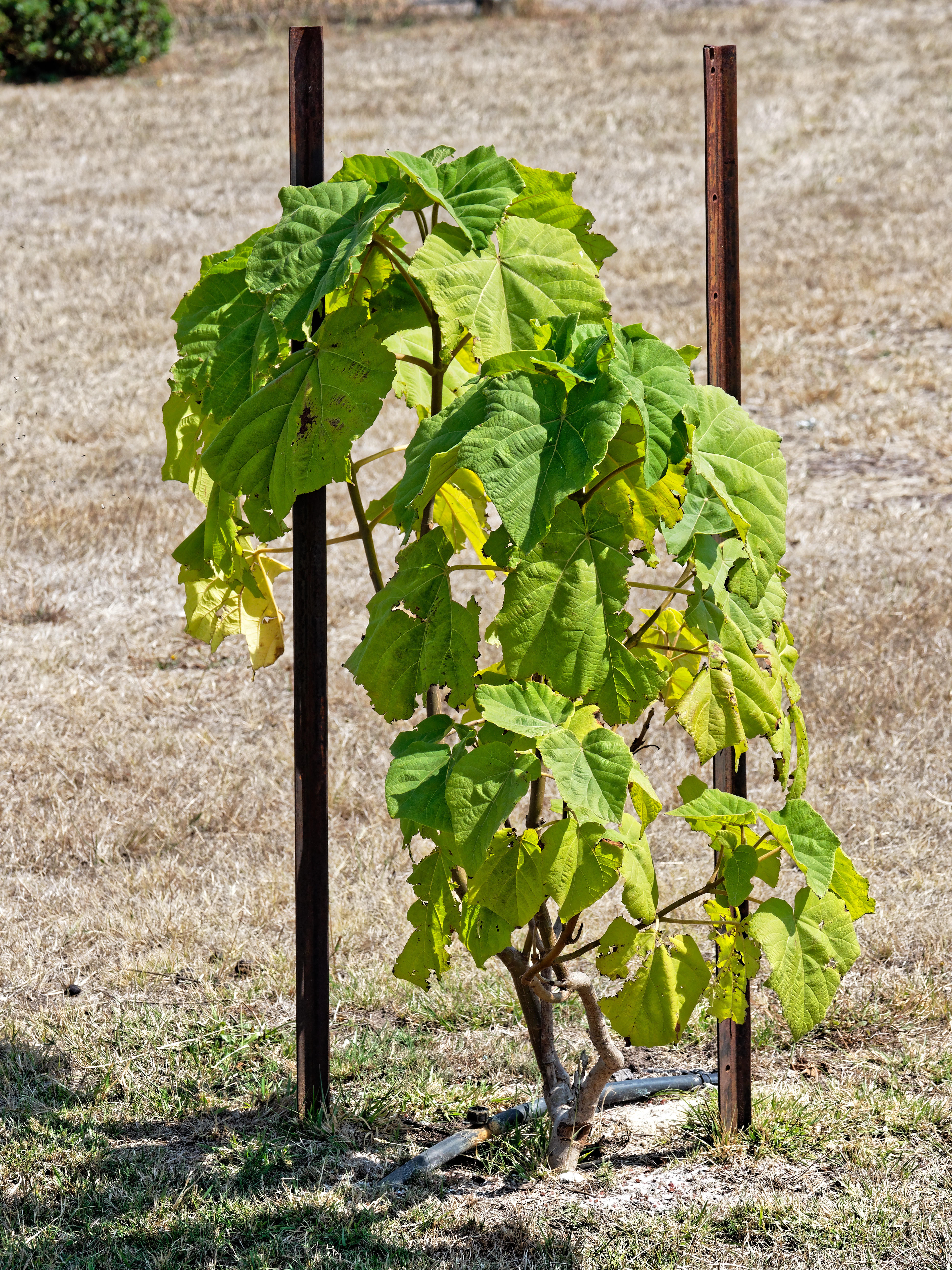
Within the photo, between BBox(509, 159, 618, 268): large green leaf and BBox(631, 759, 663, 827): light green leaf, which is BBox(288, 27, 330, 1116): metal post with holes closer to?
BBox(509, 159, 618, 268): large green leaf

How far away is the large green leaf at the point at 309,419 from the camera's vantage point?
1.97 meters

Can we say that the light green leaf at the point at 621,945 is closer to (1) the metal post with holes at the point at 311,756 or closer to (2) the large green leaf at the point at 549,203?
(1) the metal post with holes at the point at 311,756

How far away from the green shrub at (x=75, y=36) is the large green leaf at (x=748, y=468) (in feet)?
50.1

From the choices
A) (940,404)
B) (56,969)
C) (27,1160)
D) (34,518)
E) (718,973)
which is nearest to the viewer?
(718,973)

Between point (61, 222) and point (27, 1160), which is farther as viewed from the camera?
point (61, 222)

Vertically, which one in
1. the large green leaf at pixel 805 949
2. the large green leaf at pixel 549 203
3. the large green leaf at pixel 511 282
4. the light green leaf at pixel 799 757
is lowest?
the large green leaf at pixel 805 949

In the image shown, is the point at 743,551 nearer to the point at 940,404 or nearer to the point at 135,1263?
the point at 135,1263

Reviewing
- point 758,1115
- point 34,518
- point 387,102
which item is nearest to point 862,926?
point 758,1115

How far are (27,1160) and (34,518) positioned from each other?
3.73 metres

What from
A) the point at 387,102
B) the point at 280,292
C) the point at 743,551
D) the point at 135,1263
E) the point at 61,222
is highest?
the point at 387,102

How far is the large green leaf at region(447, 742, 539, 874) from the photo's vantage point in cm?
183

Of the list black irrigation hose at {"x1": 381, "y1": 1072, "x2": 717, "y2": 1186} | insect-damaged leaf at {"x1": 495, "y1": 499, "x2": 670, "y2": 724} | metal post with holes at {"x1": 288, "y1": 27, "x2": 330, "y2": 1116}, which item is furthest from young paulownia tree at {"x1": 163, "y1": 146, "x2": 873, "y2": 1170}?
black irrigation hose at {"x1": 381, "y1": 1072, "x2": 717, "y2": 1186}

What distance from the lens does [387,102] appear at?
1373 cm

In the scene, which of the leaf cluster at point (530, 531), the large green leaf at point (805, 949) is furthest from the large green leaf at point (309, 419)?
the large green leaf at point (805, 949)
